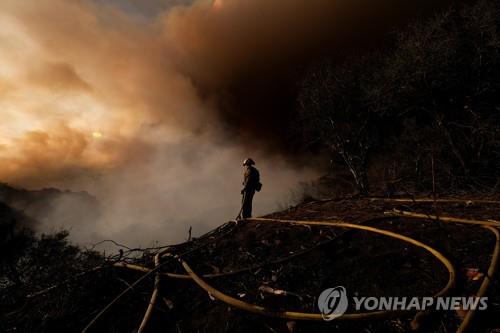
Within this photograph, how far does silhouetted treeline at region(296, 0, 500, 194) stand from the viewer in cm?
973

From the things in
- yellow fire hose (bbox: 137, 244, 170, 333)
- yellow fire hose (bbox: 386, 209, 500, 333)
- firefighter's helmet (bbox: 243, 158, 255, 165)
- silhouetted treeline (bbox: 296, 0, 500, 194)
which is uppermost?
silhouetted treeline (bbox: 296, 0, 500, 194)

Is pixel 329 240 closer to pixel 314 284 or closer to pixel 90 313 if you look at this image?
pixel 314 284

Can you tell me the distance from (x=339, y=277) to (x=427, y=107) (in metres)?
15.0

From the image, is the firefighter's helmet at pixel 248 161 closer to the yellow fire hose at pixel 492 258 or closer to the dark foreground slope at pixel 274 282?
the dark foreground slope at pixel 274 282

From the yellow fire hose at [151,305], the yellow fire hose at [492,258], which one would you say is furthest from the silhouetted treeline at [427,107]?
the yellow fire hose at [151,305]

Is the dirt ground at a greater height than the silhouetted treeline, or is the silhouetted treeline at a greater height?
the silhouetted treeline

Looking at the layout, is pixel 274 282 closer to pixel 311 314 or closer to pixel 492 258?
pixel 311 314

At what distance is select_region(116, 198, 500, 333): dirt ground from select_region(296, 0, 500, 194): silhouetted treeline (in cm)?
514

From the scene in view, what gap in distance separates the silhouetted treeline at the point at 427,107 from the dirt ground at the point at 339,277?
5145 millimetres

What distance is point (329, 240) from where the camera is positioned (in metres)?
3.55

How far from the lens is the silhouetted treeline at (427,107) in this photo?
31.9 feet

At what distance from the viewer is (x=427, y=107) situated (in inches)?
529

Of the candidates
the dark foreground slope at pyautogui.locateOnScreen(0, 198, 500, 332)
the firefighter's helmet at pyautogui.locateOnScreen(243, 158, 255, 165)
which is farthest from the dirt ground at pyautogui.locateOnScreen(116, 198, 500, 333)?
the firefighter's helmet at pyautogui.locateOnScreen(243, 158, 255, 165)

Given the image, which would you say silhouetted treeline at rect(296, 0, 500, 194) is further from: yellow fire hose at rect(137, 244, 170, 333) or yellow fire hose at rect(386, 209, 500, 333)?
yellow fire hose at rect(137, 244, 170, 333)
